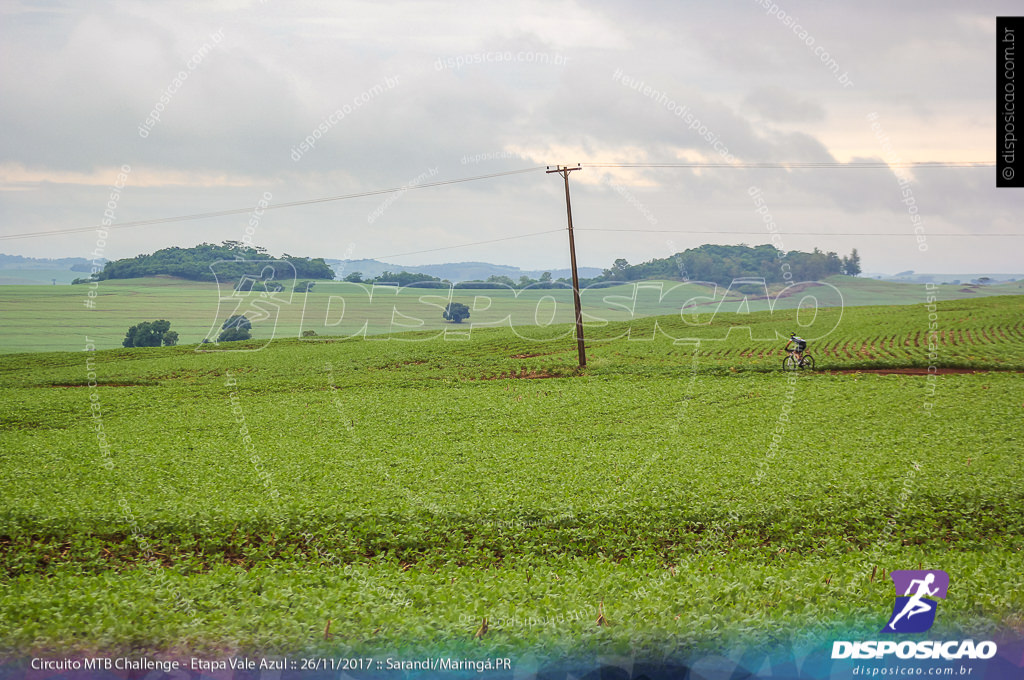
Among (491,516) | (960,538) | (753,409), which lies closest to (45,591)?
(491,516)

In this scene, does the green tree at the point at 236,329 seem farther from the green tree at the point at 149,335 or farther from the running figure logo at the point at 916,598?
the running figure logo at the point at 916,598

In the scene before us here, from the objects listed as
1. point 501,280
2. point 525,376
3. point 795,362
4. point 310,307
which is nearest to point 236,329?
point 310,307

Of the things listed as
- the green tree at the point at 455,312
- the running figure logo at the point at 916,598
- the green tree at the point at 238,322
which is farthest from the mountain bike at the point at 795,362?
the green tree at the point at 238,322

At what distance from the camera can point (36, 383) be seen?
165 feet

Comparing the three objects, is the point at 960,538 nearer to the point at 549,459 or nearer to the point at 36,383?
the point at 549,459

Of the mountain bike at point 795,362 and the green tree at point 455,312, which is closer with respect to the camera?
the mountain bike at point 795,362

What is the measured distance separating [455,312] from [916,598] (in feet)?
227

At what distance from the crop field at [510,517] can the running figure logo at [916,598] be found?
23cm

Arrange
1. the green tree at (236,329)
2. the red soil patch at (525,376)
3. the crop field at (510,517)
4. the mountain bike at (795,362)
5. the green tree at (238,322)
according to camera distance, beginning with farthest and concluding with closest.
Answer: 1. the green tree at (238,322)
2. the green tree at (236,329)
3. the red soil patch at (525,376)
4. the mountain bike at (795,362)
5. the crop field at (510,517)

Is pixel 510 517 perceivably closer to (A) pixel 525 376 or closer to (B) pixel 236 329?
(A) pixel 525 376

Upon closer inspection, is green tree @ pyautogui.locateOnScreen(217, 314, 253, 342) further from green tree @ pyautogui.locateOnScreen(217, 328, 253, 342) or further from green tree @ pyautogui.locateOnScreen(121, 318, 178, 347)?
green tree @ pyautogui.locateOnScreen(121, 318, 178, 347)

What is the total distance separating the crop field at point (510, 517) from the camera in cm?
1171

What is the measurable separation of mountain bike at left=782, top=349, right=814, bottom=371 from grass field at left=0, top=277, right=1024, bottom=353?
75.4 ft

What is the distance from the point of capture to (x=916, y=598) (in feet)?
41.2
